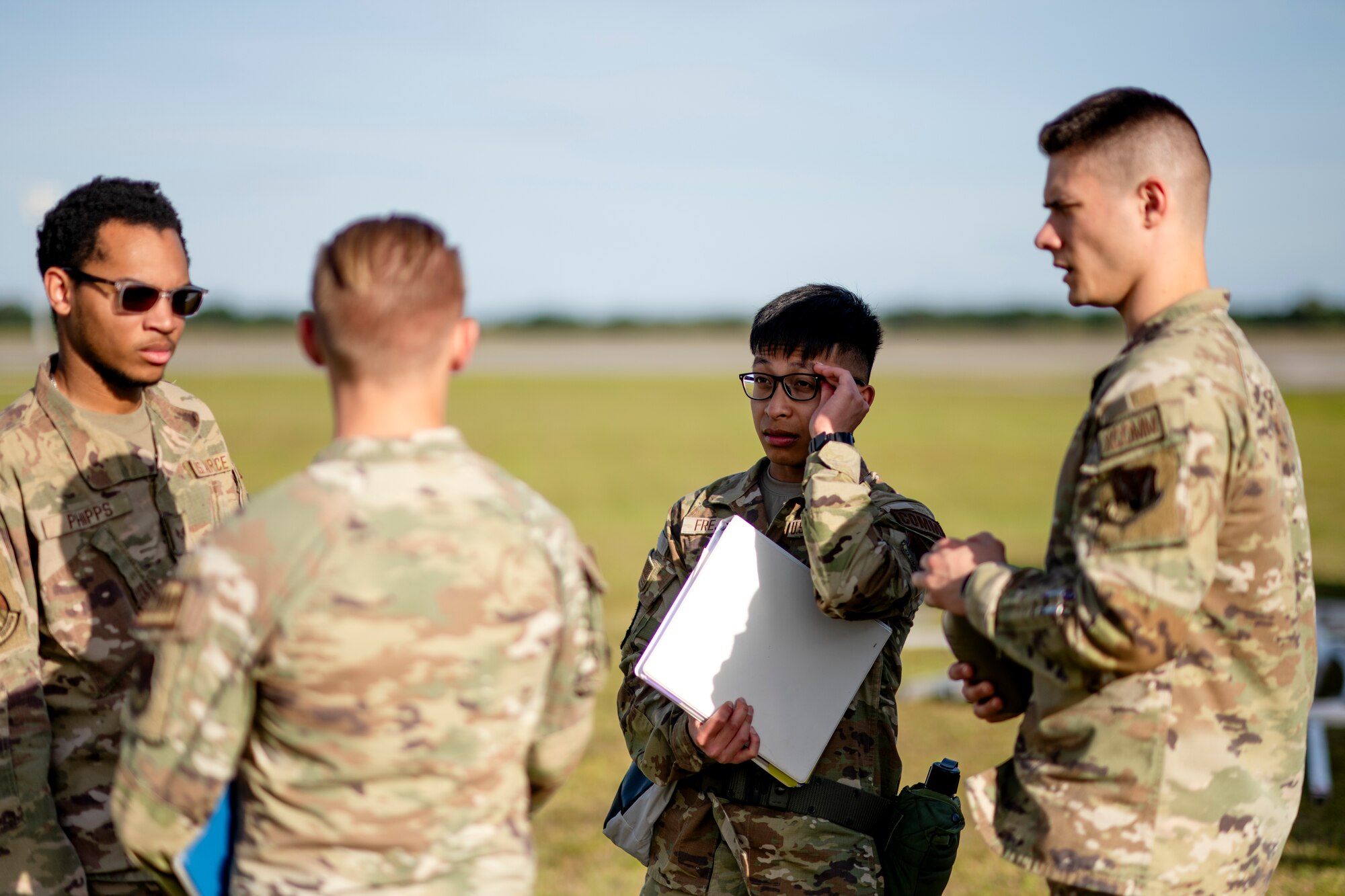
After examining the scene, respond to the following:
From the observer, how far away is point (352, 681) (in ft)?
6.53

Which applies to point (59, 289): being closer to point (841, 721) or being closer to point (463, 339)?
point (463, 339)

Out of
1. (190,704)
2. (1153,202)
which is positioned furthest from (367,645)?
(1153,202)

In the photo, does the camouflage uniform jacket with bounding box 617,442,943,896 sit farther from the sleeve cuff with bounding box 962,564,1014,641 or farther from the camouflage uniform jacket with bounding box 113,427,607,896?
the camouflage uniform jacket with bounding box 113,427,607,896

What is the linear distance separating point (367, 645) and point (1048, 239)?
1656 millimetres

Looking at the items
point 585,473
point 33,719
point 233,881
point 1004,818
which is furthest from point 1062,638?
point 585,473

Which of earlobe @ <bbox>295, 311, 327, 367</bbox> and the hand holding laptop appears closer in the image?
earlobe @ <bbox>295, 311, 327, 367</bbox>

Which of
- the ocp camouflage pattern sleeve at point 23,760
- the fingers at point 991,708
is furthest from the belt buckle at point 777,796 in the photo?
the ocp camouflage pattern sleeve at point 23,760

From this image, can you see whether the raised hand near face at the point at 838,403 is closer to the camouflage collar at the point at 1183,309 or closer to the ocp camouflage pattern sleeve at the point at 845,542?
the ocp camouflage pattern sleeve at the point at 845,542

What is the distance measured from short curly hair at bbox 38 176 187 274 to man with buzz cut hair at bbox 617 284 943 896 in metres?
1.69

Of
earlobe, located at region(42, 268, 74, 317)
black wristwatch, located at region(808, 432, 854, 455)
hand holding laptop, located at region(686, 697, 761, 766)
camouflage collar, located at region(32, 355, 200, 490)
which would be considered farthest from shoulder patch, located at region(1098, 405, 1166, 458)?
earlobe, located at region(42, 268, 74, 317)

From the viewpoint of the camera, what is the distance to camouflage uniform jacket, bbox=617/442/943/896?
112 inches

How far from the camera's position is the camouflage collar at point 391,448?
207cm

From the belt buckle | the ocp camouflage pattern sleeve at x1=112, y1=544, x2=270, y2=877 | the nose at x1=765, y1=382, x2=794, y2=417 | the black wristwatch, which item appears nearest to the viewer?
the ocp camouflage pattern sleeve at x1=112, y1=544, x2=270, y2=877

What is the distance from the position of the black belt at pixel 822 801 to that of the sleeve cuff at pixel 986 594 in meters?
0.91
